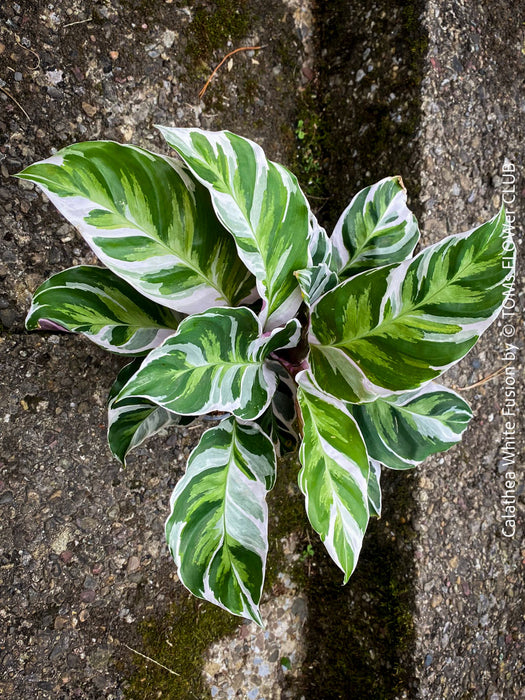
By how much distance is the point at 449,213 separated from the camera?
4.60ft

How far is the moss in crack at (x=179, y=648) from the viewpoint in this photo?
1314mm

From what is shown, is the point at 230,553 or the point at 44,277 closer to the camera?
the point at 230,553

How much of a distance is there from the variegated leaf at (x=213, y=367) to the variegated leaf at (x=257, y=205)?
0.20 feet

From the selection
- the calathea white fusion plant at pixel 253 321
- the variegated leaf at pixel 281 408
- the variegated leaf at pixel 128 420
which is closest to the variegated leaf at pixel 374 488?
the calathea white fusion plant at pixel 253 321

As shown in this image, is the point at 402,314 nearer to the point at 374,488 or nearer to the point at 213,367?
the point at 213,367

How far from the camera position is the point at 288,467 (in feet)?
4.93

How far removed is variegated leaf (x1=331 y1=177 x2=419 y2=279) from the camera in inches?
41.6

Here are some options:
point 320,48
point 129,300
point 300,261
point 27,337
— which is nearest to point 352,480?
point 300,261

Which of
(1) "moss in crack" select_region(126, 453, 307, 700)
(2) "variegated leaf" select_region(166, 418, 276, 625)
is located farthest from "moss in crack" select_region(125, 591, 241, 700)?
(2) "variegated leaf" select_region(166, 418, 276, 625)

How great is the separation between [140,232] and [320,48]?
1.00 meters

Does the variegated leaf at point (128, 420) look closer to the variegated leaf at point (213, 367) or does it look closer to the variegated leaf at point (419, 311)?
the variegated leaf at point (213, 367)

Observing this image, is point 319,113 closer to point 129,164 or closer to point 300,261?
point 300,261

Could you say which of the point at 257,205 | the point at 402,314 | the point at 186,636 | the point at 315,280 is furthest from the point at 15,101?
the point at 186,636

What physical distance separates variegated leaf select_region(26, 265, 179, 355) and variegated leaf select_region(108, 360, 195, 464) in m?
0.06
